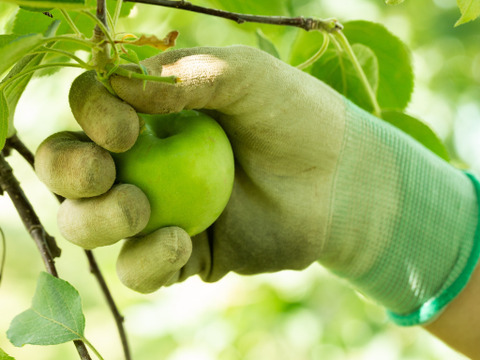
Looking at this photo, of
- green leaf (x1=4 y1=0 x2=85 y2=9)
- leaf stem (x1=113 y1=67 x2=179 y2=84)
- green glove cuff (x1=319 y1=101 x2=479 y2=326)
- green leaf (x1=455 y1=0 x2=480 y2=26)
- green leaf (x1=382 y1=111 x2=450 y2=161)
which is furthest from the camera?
green leaf (x1=382 y1=111 x2=450 y2=161)

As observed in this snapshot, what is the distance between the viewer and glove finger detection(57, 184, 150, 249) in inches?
20.6

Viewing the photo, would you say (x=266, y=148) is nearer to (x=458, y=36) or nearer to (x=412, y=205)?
(x=412, y=205)

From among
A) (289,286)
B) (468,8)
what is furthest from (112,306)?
(289,286)

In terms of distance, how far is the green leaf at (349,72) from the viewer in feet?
2.85

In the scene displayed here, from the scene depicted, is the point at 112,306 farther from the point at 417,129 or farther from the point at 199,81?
the point at 417,129

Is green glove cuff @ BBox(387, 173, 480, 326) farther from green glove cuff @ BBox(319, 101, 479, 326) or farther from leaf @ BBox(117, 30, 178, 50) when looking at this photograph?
leaf @ BBox(117, 30, 178, 50)

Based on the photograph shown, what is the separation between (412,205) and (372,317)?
1707mm

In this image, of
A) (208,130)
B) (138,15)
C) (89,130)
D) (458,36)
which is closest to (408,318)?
(208,130)

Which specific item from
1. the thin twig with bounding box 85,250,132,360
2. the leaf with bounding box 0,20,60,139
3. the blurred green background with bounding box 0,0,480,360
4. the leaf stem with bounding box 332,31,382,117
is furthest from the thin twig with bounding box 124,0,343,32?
the blurred green background with bounding box 0,0,480,360

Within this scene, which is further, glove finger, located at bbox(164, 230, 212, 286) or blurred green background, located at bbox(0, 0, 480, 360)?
blurred green background, located at bbox(0, 0, 480, 360)

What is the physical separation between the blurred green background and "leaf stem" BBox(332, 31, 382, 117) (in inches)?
24.0

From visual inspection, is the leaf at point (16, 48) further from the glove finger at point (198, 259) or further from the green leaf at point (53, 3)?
the glove finger at point (198, 259)

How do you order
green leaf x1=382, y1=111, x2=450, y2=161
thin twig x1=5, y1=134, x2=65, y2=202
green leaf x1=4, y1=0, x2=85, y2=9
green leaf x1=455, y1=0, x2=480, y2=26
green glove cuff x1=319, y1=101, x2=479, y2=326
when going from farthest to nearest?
green leaf x1=382, y1=111, x2=450, y2=161 < green glove cuff x1=319, y1=101, x2=479, y2=326 < thin twig x1=5, y1=134, x2=65, y2=202 < green leaf x1=455, y1=0, x2=480, y2=26 < green leaf x1=4, y1=0, x2=85, y2=9

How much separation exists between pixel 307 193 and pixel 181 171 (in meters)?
0.27
